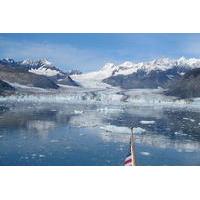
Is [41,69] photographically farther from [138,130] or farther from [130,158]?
[130,158]

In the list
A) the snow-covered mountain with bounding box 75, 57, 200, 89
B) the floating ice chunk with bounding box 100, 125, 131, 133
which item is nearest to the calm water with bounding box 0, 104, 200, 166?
the floating ice chunk with bounding box 100, 125, 131, 133

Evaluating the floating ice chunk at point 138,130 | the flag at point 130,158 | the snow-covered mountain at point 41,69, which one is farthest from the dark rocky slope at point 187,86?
the snow-covered mountain at point 41,69

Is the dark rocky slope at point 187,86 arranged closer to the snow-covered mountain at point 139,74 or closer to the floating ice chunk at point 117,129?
the snow-covered mountain at point 139,74

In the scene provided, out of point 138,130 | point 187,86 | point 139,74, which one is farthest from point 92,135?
point 187,86

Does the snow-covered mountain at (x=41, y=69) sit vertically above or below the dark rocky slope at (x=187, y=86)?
above
